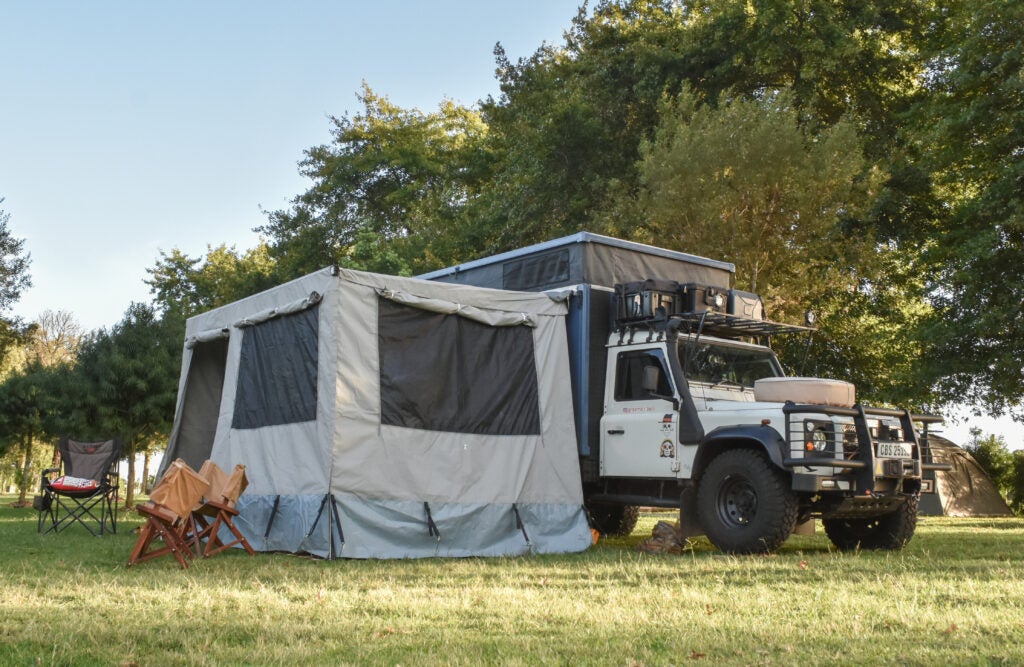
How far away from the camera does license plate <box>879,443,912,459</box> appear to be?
325 inches

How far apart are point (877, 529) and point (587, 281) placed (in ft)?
11.9

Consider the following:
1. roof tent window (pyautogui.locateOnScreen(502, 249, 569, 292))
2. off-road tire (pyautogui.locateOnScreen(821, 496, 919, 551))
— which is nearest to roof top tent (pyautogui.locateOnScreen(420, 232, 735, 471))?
roof tent window (pyautogui.locateOnScreen(502, 249, 569, 292))

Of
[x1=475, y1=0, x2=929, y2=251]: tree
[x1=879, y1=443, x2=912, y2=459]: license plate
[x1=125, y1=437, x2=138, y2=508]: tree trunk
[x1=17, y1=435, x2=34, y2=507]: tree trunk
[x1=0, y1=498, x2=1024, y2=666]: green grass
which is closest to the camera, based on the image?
[x1=0, y1=498, x2=1024, y2=666]: green grass

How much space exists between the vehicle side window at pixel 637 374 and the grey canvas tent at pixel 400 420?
56cm

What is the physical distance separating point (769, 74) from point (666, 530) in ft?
47.3

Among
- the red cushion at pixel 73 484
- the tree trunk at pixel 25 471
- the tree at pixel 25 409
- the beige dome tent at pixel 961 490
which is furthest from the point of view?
the tree trunk at pixel 25 471

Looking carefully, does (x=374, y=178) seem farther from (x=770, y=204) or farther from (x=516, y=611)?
(x=516, y=611)

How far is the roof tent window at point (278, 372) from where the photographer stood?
348 inches

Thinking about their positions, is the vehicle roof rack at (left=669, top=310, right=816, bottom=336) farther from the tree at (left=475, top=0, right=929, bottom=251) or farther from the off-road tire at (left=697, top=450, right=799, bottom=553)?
the tree at (left=475, top=0, right=929, bottom=251)

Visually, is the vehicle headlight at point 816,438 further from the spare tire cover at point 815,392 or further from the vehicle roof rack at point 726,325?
the vehicle roof rack at point 726,325

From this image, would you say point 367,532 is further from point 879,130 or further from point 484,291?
point 879,130

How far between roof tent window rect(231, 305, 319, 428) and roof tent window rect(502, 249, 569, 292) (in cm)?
253

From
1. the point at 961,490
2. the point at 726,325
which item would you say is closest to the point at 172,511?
the point at 726,325

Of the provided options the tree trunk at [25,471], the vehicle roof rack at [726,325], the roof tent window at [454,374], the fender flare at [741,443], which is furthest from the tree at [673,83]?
the tree trunk at [25,471]
